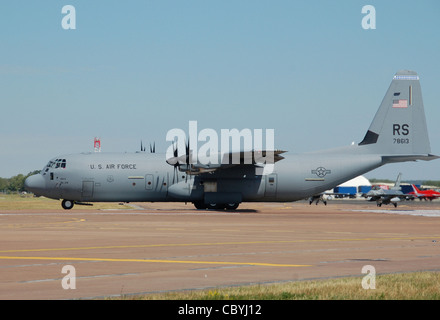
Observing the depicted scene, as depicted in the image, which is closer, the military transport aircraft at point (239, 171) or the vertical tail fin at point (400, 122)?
the military transport aircraft at point (239, 171)

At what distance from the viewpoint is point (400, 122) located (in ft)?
219

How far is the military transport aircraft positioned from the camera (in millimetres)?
60750

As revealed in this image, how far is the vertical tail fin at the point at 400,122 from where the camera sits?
2616 inches

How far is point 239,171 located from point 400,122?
16700 millimetres

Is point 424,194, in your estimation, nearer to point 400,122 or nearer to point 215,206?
point 400,122

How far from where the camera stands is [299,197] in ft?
213

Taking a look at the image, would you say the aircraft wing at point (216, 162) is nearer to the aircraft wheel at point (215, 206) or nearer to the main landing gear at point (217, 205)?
the aircraft wheel at point (215, 206)

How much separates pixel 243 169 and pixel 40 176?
1822cm

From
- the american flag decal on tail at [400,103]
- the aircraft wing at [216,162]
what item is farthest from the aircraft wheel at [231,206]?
the american flag decal on tail at [400,103]

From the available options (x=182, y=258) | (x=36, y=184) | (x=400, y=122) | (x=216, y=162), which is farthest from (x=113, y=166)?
(x=182, y=258)

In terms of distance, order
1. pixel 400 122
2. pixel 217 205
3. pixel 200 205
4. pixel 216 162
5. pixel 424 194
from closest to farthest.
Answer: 1. pixel 216 162
2. pixel 217 205
3. pixel 200 205
4. pixel 400 122
5. pixel 424 194

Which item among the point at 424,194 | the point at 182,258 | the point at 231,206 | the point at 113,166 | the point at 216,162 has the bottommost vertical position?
the point at 424,194
